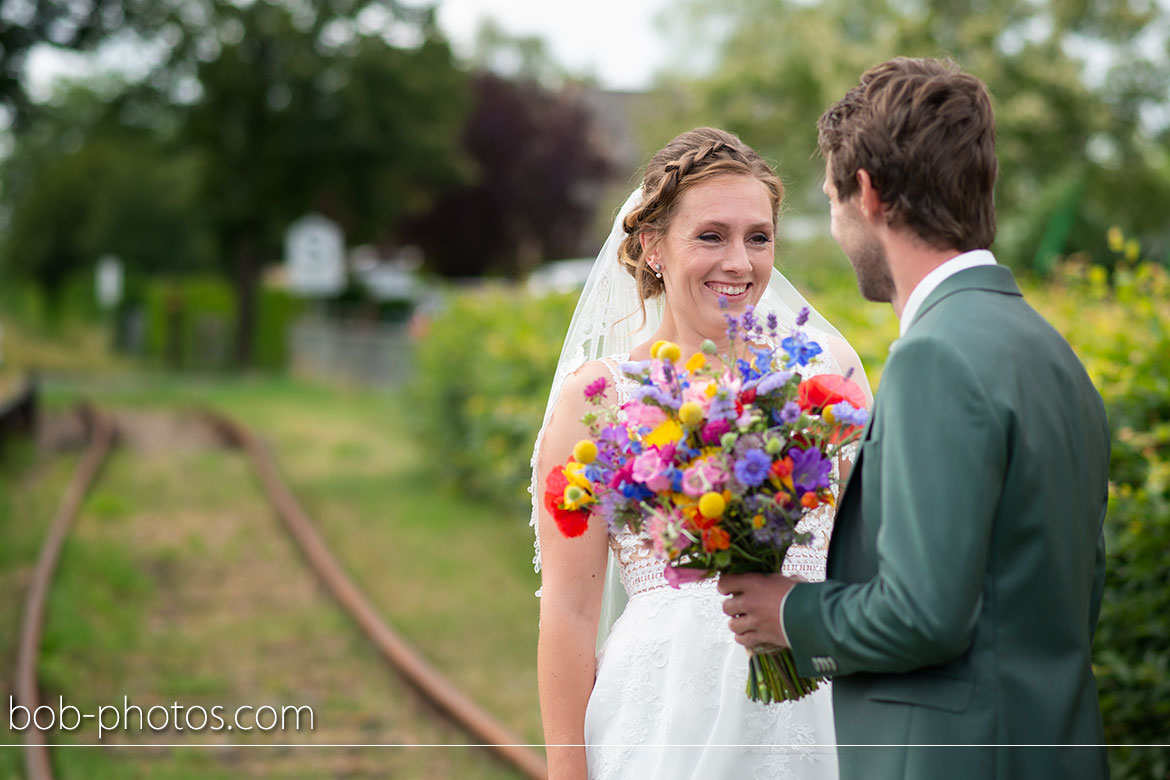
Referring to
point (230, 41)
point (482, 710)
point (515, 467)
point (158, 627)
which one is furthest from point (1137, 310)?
point (230, 41)

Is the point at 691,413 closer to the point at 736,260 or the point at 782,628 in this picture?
the point at 782,628

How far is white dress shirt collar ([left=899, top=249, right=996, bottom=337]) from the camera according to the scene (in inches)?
76.0

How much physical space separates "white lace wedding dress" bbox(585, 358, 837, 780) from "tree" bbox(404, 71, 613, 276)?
38256mm

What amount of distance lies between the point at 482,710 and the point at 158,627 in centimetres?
288

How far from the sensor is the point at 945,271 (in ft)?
6.33

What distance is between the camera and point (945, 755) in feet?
6.05

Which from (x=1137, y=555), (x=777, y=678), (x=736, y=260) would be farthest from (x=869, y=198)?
(x=1137, y=555)

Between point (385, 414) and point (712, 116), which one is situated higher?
point (712, 116)

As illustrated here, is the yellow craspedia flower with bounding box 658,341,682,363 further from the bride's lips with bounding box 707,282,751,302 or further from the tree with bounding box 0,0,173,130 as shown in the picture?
the tree with bounding box 0,0,173,130

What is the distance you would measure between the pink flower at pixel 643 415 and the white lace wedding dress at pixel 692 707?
25.1 inches

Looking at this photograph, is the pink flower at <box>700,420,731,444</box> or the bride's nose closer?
the pink flower at <box>700,420,731,444</box>

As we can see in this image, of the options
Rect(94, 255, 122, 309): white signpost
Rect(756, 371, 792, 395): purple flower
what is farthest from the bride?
Rect(94, 255, 122, 309): white signpost

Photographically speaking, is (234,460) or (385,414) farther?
(385,414)

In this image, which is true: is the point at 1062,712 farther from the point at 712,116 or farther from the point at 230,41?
the point at 230,41
